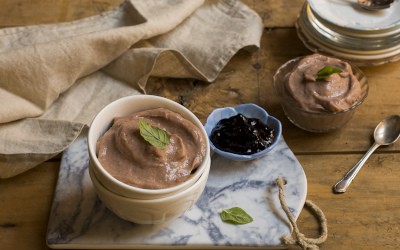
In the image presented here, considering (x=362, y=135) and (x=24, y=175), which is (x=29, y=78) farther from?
(x=362, y=135)

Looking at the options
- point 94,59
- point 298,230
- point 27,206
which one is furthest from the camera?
point 94,59

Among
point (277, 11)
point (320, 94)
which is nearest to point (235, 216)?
point (320, 94)

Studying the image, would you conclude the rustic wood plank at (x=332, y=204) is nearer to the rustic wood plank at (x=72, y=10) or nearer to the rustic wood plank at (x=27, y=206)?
the rustic wood plank at (x=27, y=206)

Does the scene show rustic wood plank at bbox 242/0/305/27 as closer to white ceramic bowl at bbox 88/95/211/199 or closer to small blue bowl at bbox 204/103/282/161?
small blue bowl at bbox 204/103/282/161

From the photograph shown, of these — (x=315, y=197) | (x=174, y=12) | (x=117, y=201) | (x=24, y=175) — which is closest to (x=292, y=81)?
(x=315, y=197)

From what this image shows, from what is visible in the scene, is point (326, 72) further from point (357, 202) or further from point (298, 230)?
point (298, 230)

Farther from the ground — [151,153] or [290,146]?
[151,153]
